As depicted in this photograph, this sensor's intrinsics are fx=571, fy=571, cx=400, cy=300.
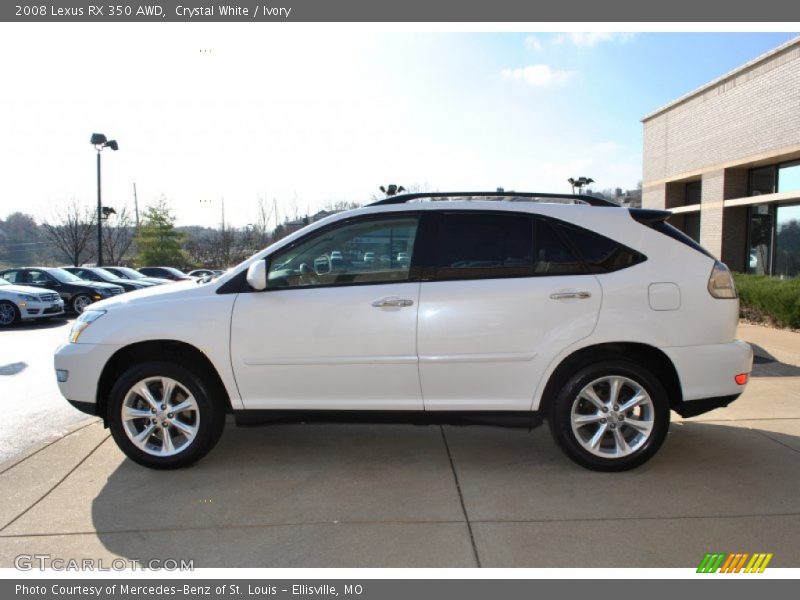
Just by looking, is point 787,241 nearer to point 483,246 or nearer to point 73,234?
point 483,246

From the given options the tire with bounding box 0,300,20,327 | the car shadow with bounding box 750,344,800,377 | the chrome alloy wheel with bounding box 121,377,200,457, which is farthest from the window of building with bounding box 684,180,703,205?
the tire with bounding box 0,300,20,327

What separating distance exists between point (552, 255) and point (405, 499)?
6.27ft

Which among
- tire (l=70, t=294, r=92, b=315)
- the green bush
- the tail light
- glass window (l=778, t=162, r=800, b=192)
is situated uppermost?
glass window (l=778, t=162, r=800, b=192)

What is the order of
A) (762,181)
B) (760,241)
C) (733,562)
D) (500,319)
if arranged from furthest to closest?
(760,241), (762,181), (500,319), (733,562)

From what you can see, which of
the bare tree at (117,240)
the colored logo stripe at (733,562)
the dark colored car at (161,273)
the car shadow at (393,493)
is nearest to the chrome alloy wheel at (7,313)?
the car shadow at (393,493)

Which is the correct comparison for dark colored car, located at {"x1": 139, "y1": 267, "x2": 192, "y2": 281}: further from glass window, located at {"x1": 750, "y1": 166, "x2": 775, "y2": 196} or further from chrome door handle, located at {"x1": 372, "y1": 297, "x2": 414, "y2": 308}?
chrome door handle, located at {"x1": 372, "y1": 297, "x2": 414, "y2": 308}

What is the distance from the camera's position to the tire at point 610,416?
387 cm

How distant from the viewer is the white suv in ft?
12.6

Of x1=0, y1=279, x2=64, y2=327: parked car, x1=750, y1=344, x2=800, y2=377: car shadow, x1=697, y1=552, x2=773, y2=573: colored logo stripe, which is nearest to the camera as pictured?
x1=697, y1=552, x2=773, y2=573: colored logo stripe

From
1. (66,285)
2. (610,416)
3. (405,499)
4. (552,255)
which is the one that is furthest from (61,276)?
(610,416)

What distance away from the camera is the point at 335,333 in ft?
12.8

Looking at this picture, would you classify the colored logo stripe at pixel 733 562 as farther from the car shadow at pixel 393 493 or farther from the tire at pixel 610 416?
the tire at pixel 610 416

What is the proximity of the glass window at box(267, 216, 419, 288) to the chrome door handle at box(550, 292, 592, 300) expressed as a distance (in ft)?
3.35

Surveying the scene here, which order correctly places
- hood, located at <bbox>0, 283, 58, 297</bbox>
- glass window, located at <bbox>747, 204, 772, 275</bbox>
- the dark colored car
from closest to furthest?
hood, located at <bbox>0, 283, 58, 297</bbox>, glass window, located at <bbox>747, 204, 772, 275</bbox>, the dark colored car
